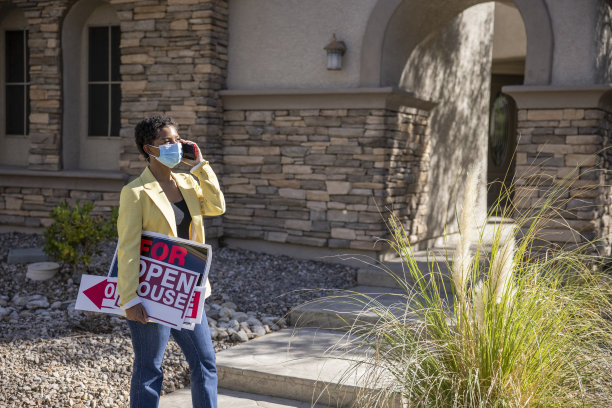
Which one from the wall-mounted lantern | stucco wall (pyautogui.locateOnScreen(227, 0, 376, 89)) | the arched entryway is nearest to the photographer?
the arched entryway

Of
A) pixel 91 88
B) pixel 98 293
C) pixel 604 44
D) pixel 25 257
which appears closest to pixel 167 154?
pixel 98 293

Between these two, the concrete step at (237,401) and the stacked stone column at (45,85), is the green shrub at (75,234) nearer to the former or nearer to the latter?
the concrete step at (237,401)

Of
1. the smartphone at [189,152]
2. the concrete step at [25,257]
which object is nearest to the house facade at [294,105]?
the concrete step at [25,257]

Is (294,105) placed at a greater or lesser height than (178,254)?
greater

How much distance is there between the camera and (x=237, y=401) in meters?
4.39

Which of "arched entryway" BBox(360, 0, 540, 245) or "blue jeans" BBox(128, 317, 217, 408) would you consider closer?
"blue jeans" BBox(128, 317, 217, 408)

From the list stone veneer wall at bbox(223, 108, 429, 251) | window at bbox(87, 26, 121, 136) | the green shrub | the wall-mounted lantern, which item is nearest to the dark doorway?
stone veneer wall at bbox(223, 108, 429, 251)

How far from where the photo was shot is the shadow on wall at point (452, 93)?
9469mm

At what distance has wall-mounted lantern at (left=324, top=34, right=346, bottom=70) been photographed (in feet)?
26.4

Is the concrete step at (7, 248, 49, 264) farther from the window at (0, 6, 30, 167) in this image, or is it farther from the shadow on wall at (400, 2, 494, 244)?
the shadow on wall at (400, 2, 494, 244)

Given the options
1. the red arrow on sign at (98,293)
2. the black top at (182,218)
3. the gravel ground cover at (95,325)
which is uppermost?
the black top at (182,218)

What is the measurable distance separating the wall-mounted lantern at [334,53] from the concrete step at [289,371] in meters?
3.83

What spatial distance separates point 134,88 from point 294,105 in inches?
82.1

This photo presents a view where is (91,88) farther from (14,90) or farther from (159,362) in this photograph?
(159,362)
